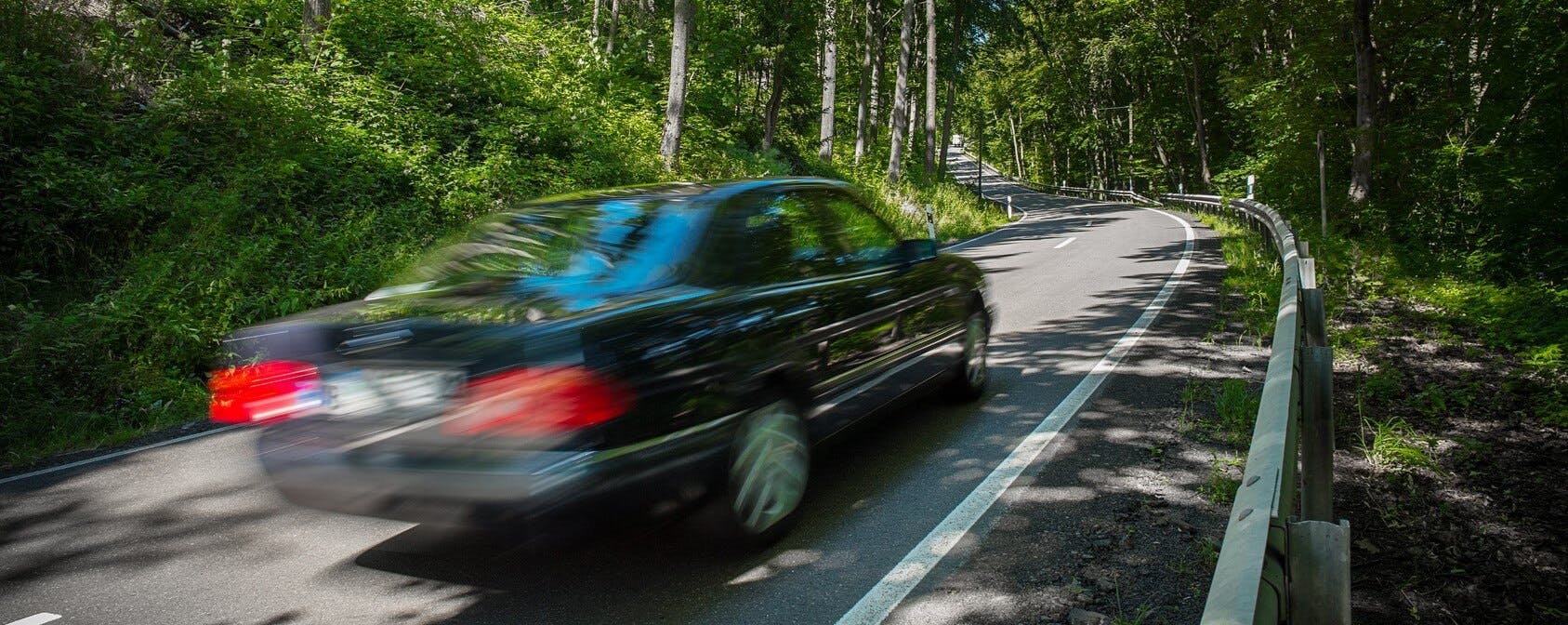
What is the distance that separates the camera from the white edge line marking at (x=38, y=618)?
3.19m

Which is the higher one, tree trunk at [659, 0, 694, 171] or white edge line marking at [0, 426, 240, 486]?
tree trunk at [659, 0, 694, 171]

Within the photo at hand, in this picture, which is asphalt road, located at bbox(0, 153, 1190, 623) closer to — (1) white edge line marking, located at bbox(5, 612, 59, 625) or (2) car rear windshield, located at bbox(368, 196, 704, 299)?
(1) white edge line marking, located at bbox(5, 612, 59, 625)

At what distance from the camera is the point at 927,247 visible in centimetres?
532

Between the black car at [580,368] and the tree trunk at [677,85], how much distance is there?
37.7 feet

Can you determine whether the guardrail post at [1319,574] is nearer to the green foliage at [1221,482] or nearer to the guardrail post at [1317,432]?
the guardrail post at [1317,432]

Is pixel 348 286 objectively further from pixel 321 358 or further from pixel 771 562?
pixel 771 562

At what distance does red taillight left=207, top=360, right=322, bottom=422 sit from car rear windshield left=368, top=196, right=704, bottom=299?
54 cm

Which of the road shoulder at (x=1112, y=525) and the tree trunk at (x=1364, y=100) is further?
the tree trunk at (x=1364, y=100)

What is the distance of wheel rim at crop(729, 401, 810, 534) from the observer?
3.55 meters

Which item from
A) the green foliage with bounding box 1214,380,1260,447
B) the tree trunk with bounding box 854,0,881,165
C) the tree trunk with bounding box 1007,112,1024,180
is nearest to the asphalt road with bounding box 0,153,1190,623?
the green foliage with bounding box 1214,380,1260,447

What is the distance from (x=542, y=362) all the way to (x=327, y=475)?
94 centimetres

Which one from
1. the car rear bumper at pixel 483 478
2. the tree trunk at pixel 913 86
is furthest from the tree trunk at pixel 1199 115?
the car rear bumper at pixel 483 478

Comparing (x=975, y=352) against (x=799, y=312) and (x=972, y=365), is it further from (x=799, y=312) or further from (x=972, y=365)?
(x=799, y=312)

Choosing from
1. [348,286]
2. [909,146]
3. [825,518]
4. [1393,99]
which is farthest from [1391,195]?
[909,146]
